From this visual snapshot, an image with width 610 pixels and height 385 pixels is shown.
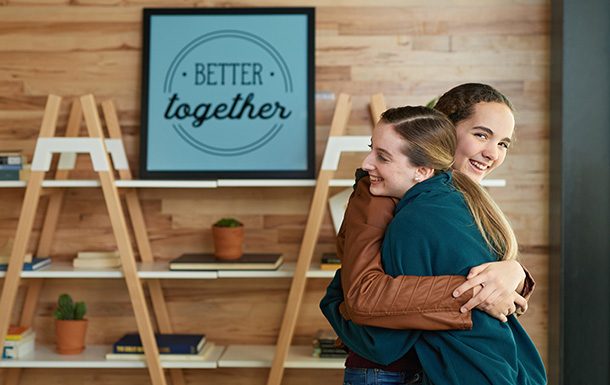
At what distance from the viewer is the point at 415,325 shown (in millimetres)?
1501

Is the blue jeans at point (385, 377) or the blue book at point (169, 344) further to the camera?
the blue book at point (169, 344)

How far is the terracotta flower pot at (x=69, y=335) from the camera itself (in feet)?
10.5

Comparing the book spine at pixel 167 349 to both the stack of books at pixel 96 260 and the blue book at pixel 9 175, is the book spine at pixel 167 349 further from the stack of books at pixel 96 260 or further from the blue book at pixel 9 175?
the blue book at pixel 9 175

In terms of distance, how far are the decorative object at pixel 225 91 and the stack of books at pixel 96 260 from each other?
0.34m

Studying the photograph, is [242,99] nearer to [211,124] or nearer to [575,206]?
[211,124]

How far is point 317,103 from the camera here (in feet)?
10.9

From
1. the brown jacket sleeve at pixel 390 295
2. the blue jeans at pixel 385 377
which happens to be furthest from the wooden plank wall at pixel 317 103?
the brown jacket sleeve at pixel 390 295

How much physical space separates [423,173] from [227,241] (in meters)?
1.65

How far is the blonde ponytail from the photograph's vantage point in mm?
1570

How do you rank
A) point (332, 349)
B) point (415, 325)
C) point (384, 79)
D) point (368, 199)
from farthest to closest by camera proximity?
point (384, 79), point (332, 349), point (368, 199), point (415, 325)

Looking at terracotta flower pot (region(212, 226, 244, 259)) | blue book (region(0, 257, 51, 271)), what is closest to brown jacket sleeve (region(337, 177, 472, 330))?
terracotta flower pot (region(212, 226, 244, 259))

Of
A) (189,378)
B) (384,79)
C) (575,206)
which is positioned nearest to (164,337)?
(189,378)

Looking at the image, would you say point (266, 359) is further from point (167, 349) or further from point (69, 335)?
point (69, 335)

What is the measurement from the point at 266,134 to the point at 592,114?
1267mm
